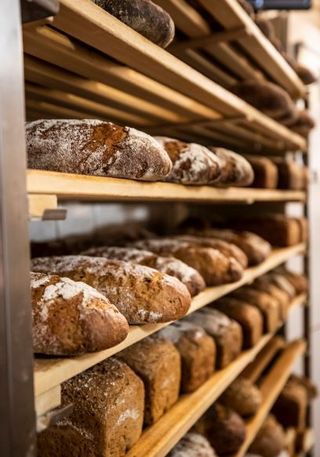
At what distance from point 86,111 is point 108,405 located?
1.12 m

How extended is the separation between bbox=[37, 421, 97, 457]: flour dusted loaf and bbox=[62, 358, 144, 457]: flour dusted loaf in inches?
0.4

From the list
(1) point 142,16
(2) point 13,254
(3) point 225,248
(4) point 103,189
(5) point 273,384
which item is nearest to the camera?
(2) point 13,254

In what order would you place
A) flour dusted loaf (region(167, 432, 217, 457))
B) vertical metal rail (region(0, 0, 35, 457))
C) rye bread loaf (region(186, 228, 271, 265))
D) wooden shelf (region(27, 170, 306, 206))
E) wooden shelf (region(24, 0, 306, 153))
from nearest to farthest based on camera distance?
vertical metal rail (region(0, 0, 35, 457))
wooden shelf (region(27, 170, 306, 206))
wooden shelf (region(24, 0, 306, 153))
flour dusted loaf (region(167, 432, 217, 457))
rye bread loaf (region(186, 228, 271, 265))

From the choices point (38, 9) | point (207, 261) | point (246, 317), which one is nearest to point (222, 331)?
point (246, 317)

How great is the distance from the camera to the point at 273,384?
2.49 m

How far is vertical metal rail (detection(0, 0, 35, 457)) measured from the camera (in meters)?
0.76

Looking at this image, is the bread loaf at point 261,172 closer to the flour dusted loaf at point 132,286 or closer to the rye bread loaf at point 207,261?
the rye bread loaf at point 207,261

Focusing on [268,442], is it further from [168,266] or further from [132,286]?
[132,286]

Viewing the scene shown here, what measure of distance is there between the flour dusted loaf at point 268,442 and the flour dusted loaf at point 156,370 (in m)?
0.99

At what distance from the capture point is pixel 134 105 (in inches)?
71.3

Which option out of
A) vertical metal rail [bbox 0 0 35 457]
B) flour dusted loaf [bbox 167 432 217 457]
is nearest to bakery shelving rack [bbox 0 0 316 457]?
vertical metal rail [bbox 0 0 35 457]

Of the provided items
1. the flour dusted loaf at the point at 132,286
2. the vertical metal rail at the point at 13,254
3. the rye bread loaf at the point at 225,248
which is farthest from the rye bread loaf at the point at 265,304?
the vertical metal rail at the point at 13,254

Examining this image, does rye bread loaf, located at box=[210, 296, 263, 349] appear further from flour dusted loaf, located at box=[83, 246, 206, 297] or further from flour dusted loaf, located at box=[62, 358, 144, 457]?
flour dusted loaf, located at box=[62, 358, 144, 457]

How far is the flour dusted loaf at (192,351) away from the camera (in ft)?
5.24
